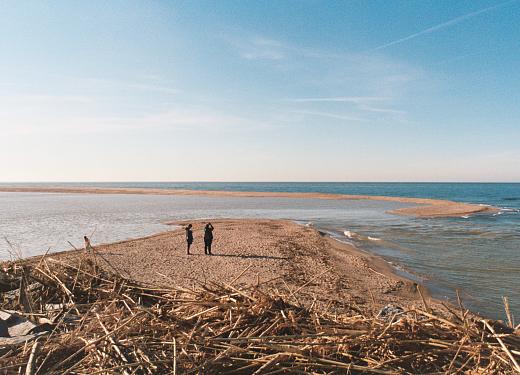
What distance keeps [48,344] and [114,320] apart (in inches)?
20.7

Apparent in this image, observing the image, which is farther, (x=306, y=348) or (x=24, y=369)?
(x=306, y=348)

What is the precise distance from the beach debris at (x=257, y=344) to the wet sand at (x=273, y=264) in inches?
216

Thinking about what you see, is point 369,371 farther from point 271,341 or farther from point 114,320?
point 114,320

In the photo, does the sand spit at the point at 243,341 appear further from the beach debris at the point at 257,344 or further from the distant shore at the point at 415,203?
the distant shore at the point at 415,203

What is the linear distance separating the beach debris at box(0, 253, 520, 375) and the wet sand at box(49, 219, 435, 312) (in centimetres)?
549

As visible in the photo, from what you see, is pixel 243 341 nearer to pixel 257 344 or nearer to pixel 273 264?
pixel 257 344

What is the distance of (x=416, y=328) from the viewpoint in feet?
9.53

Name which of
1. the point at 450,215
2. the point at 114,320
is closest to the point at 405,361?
the point at 114,320

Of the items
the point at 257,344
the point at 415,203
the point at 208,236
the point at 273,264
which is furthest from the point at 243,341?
the point at 415,203

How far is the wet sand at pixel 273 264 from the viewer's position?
11703mm

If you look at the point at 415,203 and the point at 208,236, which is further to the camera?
the point at 415,203

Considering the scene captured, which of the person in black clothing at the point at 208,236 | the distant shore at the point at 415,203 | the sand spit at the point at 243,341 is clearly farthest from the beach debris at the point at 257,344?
the distant shore at the point at 415,203

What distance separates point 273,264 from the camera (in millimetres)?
15930

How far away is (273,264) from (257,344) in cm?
1357
